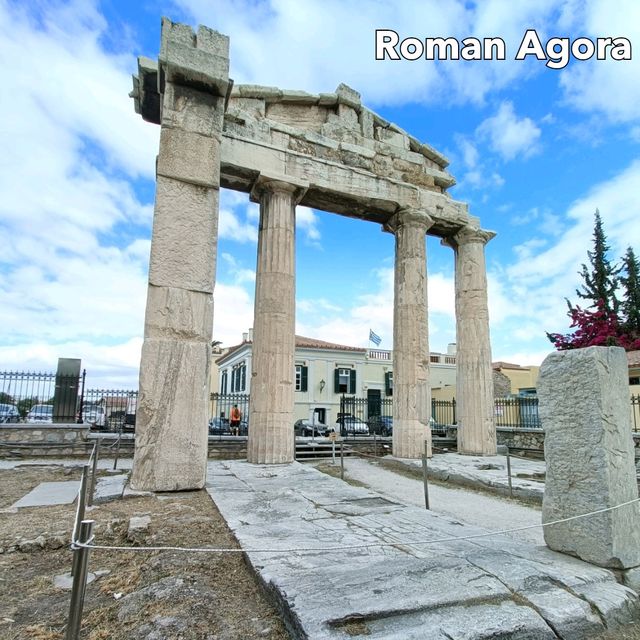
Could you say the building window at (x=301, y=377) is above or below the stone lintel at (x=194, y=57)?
below

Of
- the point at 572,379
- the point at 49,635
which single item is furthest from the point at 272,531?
the point at 572,379

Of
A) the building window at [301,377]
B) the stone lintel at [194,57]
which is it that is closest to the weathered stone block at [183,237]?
the stone lintel at [194,57]

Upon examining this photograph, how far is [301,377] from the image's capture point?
29297 millimetres

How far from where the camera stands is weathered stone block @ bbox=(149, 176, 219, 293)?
685cm

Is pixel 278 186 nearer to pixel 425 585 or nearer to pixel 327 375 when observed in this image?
pixel 425 585

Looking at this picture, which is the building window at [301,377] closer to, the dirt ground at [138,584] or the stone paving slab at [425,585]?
the dirt ground at [138,584]

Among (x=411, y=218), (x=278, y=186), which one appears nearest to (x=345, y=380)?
(x=411, y=218)

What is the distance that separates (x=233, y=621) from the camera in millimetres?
2730

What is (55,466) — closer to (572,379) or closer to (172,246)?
(172,246)

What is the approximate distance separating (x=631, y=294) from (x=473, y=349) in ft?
57.7

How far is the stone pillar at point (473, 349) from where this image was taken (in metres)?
12.5

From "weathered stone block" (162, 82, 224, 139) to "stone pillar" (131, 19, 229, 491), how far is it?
16mm

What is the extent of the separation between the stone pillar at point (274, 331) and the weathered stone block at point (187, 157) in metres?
2.76

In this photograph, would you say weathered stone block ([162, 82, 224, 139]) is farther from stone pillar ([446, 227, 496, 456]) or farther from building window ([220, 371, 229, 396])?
building window ([220, 371, 229, 396])
